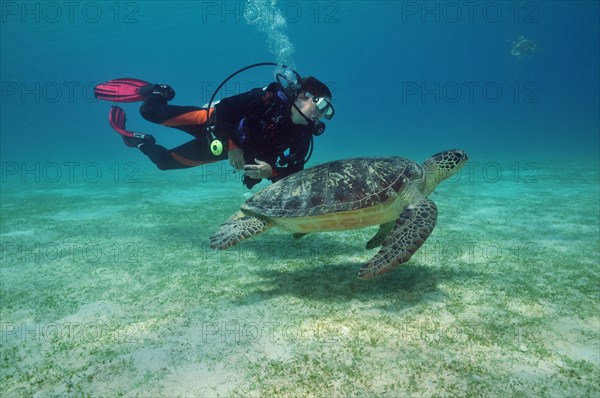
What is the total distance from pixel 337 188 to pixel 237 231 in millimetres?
1477

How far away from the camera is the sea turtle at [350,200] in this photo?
155 inches

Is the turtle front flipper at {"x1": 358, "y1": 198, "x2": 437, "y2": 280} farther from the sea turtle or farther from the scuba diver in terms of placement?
the scuba diver

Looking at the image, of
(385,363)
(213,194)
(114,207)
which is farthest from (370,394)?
(213,194)

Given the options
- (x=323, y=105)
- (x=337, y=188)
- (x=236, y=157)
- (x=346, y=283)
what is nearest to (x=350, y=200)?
(x=337, y=188)

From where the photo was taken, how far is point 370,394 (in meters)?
2.31

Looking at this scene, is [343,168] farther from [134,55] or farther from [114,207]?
[134,55]

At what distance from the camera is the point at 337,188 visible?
4.15 metres

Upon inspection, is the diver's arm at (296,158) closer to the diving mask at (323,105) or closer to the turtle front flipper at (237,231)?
the diving mask at (323,105)

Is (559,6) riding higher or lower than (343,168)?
higher

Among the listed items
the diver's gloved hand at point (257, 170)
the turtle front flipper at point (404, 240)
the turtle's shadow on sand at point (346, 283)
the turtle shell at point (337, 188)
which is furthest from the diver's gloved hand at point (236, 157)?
the turtle front flipper at point (404, 240)

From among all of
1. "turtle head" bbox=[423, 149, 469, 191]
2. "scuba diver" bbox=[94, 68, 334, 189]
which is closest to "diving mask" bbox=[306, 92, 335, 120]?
"scuba diver" bbox=[94, 68, 334, 189]

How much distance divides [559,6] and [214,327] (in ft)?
393

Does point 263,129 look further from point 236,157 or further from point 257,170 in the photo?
point 257,170

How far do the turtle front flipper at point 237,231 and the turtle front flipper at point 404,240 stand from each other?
165 cm
